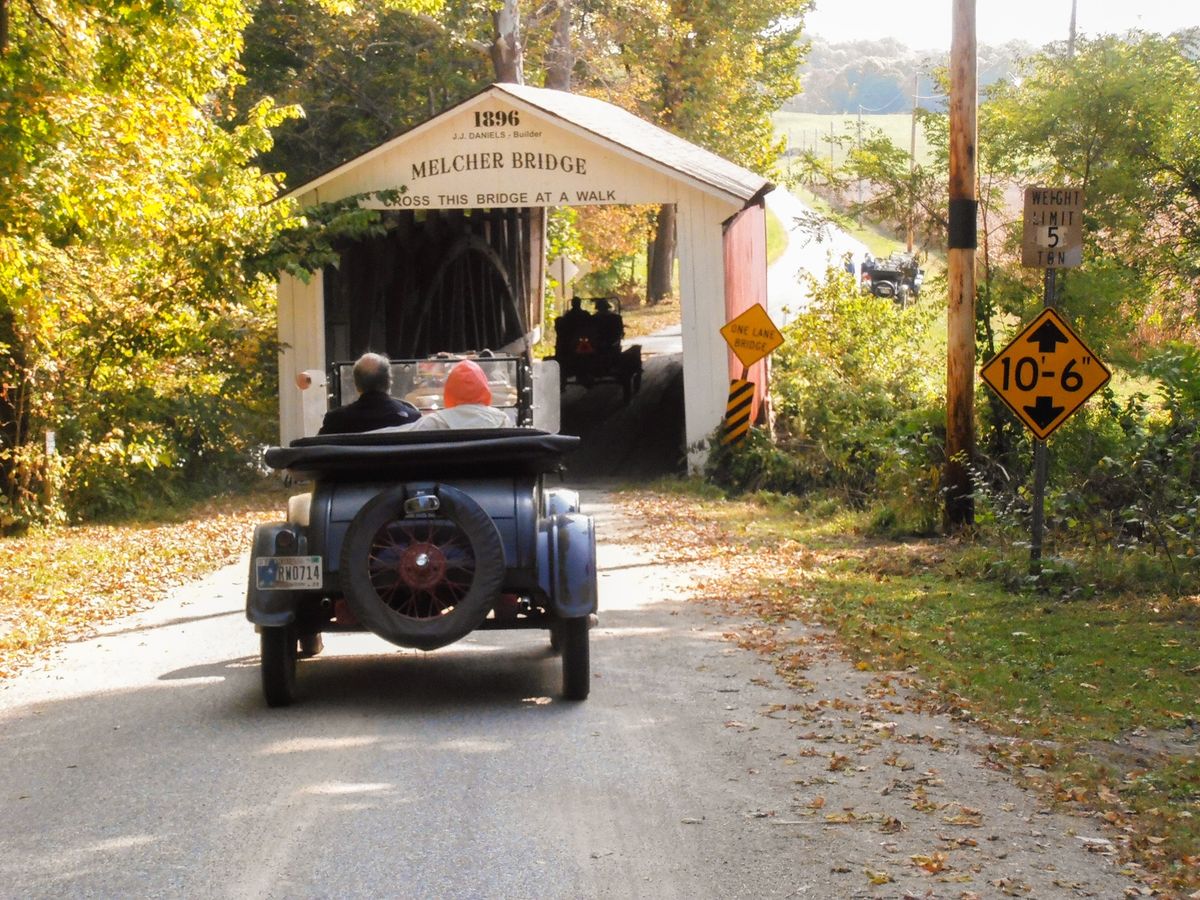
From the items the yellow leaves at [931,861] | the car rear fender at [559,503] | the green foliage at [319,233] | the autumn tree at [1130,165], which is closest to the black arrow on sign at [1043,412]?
the car rear fender at [559,503]

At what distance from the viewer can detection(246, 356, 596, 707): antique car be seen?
813 centimetres

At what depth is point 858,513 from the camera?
61.9ft

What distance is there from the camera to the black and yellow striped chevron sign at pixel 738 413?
2389 cm

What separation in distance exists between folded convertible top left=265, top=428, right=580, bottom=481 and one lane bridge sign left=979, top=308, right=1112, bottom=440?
5.24 meters

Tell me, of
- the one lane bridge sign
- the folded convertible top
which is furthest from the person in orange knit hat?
the one lane bridge sign

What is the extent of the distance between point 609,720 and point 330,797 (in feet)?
6.42

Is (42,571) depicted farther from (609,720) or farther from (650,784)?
(650,784)

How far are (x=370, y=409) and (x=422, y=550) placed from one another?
1727mm

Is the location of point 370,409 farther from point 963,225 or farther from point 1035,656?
point 963,225

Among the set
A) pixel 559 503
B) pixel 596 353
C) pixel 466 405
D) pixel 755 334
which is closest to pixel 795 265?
pixel 596 353

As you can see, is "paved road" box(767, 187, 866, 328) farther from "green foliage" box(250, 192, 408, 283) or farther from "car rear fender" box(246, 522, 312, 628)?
"car rear fender" box(246, 522, 312, 628)

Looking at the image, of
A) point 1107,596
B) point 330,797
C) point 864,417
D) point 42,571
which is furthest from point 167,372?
point 330,797

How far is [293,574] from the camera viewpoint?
27.2 ft

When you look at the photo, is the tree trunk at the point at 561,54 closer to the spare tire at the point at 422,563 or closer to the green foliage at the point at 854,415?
the green foliage at the point at 854,415
